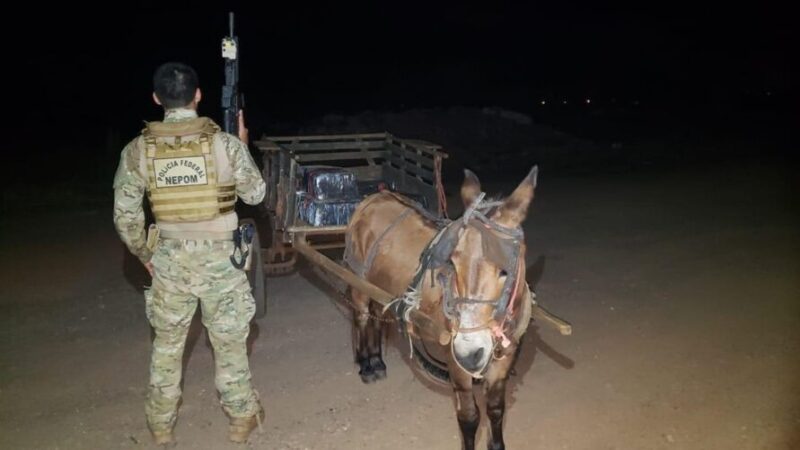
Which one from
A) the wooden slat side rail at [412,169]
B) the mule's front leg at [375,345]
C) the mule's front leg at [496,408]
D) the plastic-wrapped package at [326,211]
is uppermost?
the wooden slat side rail at [412,169]

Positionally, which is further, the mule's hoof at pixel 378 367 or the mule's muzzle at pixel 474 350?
the mule's hoof at pixel 378 367

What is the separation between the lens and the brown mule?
147 inches

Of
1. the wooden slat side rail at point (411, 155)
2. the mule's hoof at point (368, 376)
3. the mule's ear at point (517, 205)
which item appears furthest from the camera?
the wooden slat side rail at point (411, 155)

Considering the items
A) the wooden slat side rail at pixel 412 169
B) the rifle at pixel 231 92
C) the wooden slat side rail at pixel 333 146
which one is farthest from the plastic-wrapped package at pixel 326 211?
the wooden slat side rail at pixel 333 146

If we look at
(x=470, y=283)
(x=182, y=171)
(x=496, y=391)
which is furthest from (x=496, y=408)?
(x=182, y=171)

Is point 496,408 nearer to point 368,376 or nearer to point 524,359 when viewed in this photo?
point 368,376

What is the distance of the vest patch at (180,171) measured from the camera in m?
4.21

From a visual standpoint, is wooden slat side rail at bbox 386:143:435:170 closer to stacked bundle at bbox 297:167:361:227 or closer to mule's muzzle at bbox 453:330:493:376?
stacked bundle at bbox 297:167:361:227

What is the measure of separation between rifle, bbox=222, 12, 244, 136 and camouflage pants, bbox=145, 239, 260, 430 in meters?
1.49

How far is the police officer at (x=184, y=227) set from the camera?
4.23 metres

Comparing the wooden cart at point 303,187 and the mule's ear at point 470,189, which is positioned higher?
the mule's ear at point 470,189

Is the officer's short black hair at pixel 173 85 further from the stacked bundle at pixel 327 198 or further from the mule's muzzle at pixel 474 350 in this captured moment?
the stacked bundle at pixel 327 198

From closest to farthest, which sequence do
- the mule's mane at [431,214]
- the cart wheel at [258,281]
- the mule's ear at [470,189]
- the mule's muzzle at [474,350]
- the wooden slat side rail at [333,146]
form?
the mule's muzzle at [474,350], the mule's mane at [431,214], the mule's ear at [470,189], the cart wheel at [258,281], the wooden slat side rail at [333,146]

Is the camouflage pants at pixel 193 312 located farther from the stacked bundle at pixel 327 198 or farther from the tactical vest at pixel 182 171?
the stacked bundle at pixel 327 198
